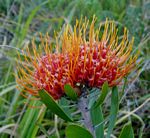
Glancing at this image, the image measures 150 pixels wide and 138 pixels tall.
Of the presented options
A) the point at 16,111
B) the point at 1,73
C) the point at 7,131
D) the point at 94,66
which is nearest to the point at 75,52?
the point at 94,66

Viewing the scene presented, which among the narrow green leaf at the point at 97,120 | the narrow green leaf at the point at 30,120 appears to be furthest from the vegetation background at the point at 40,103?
the narrow green leaf at the point at 97,120

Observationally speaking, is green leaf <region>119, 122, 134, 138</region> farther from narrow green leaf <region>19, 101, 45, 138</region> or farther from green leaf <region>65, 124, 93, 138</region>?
narrow green leaf <region>19, 101, 45, 138</region>

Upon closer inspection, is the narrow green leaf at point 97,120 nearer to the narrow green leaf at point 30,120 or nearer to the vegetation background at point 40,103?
the vegetation background at point 40,103

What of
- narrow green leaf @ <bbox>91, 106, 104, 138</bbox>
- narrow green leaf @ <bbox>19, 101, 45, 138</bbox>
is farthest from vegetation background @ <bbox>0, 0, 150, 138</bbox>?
narrow green leaf @ <bbox>91, 106, 104, 138</bbox>

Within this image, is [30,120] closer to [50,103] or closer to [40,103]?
[40,103]

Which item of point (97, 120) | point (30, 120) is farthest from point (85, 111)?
point (30, 120)
